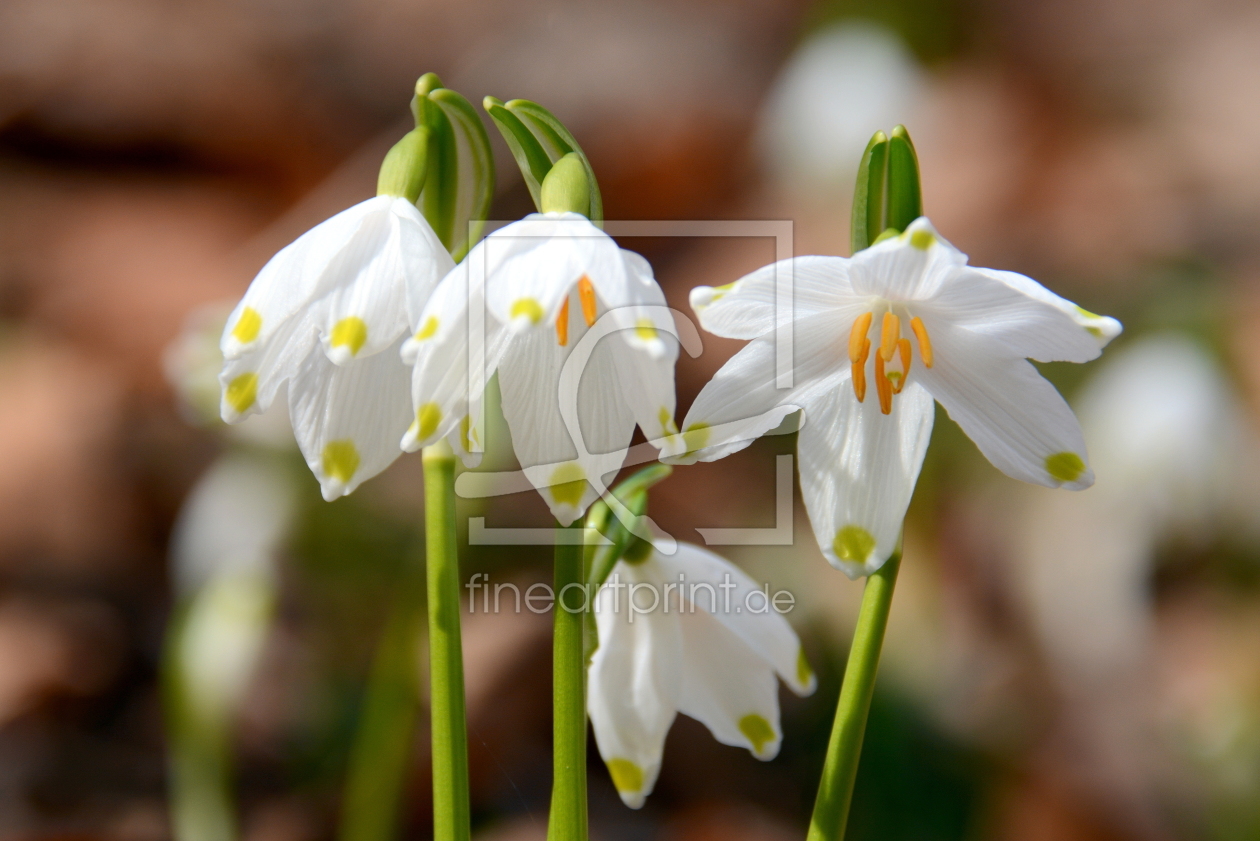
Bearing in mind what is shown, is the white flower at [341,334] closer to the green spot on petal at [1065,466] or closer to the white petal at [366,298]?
the white petal at [366,298]

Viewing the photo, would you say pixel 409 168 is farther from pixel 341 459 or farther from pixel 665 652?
pixel 665 652

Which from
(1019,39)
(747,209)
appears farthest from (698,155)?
(1019,39)

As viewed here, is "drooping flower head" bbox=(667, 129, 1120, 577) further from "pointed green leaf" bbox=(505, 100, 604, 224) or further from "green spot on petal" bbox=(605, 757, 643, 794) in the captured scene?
"green spot on petal" bbox=(605, 757, 643, 794)

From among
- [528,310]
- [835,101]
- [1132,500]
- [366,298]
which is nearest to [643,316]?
[528,310]

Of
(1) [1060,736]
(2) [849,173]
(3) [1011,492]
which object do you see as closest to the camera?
(1) [1060,736]

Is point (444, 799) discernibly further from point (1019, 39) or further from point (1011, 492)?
point (1019, 39)

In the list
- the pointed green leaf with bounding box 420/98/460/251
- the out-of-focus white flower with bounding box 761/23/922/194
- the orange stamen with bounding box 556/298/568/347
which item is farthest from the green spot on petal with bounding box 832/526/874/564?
the out-of-focus white flower with bounding box 761/23/922/194
